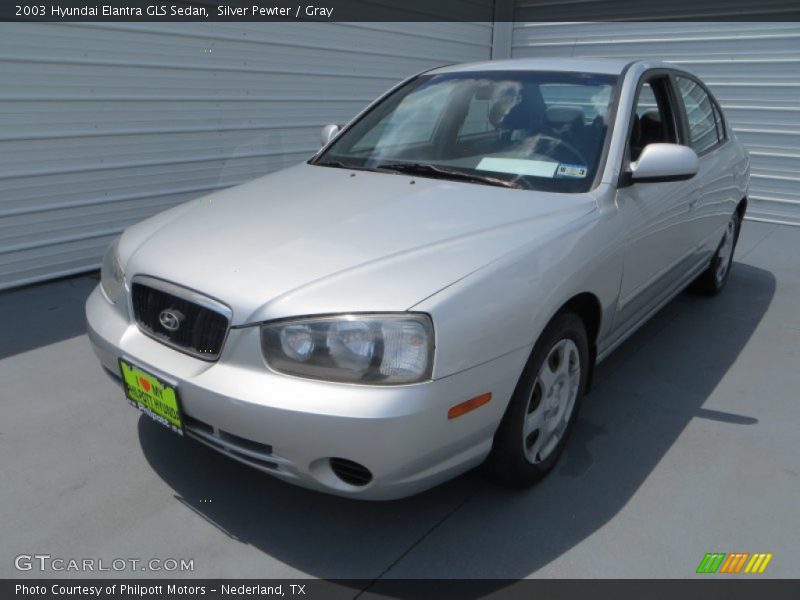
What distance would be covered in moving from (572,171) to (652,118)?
90 centimetres

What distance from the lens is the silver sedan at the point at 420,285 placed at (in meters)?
1.89

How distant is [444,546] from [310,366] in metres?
0.82

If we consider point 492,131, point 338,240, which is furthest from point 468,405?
point 492,131

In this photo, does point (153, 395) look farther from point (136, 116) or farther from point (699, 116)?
point (136, 116)

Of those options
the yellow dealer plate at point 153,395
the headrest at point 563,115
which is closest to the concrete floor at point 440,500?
the yellow dealer plate at point 153,395

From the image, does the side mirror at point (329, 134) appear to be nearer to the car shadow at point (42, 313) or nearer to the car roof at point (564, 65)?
the car roof at point (564, 65)

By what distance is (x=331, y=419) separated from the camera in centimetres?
183

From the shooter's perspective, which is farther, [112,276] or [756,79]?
[756,79]

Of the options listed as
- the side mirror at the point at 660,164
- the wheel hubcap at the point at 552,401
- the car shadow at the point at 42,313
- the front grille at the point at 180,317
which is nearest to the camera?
the front grille at the point at 180,317

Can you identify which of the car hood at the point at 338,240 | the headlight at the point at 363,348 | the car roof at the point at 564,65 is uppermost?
the car roof at the point at 564,65

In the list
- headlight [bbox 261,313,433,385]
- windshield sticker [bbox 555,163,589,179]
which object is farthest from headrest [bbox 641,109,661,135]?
headlight [bbox 261,313,433,385]

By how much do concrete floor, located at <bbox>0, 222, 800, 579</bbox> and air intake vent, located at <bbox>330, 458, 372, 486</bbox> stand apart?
1.19 ft

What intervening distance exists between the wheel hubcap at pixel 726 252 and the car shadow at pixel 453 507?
178 cm
